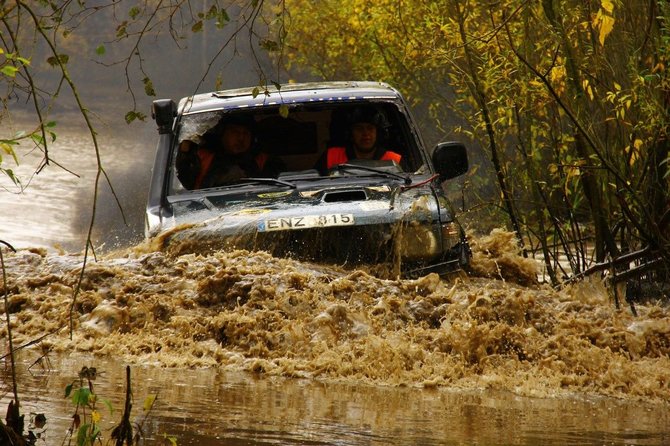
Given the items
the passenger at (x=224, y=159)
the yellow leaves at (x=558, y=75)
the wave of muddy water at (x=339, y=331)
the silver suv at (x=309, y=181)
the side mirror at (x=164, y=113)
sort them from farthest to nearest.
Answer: the yellow leaves at (x=558, y=75)
the passenger at (x=224, y=159)
the side mirror at (x=164, y=113)
the silver suv at (x=309, y=181)
the wave of muddy water at (x=339, y=331)

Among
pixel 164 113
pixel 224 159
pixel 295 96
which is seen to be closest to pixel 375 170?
pixel 295 96

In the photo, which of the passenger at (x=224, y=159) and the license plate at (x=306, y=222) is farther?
the passenger at (x=224, y=159)

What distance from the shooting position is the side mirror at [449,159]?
9.46 m

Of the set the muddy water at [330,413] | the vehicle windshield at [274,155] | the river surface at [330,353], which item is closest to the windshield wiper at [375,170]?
the vehicle windshield at [274,155]

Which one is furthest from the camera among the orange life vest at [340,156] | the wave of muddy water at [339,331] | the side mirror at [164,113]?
the orange life vest at [340,156]

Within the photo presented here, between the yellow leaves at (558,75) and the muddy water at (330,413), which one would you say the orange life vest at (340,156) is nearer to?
the yellow leaves at (558,75)

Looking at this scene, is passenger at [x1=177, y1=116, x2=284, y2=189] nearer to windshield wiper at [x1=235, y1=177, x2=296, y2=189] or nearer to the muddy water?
windshield wiper at [x1=235, y1=177, x2=296, y2=189]

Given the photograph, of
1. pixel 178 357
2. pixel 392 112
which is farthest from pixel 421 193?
pixel 178 357

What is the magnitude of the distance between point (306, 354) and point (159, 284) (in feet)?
4.70

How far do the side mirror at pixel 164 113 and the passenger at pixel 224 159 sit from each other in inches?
7.0

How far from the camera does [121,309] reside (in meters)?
8.75

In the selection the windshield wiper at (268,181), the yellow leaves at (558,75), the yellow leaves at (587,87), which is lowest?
the windshield wiper at (268,181)

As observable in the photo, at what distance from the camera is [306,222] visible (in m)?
8.50

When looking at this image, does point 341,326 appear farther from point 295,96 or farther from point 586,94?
point 586,94
